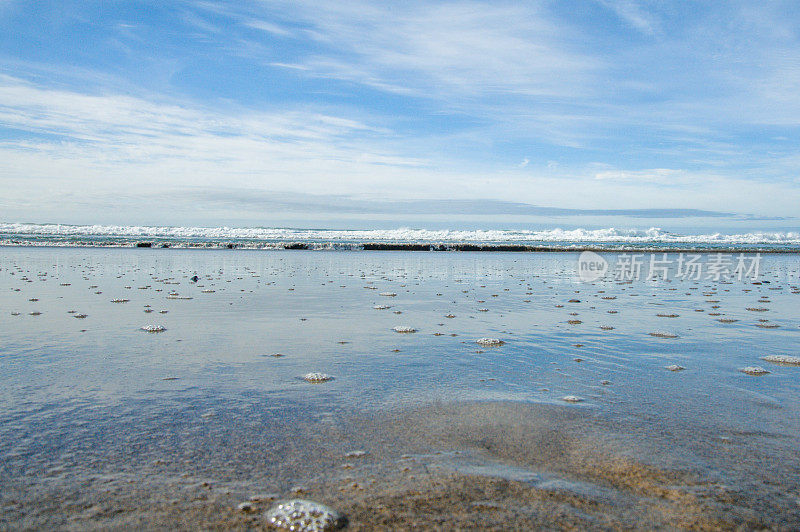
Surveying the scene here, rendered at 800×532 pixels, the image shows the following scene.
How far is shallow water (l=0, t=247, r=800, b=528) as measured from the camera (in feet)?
10.9

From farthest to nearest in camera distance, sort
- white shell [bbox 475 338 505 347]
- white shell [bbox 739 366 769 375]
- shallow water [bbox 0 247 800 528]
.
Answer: white shell [bbox 475 338 505 347], white shell [bbox 739 366 769 375], shallow water [bbox 0 247 800 528]

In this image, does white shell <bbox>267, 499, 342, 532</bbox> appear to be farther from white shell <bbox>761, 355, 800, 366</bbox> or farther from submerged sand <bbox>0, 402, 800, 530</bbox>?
white shell <bbox>761, 355, 800, 366</bbox>

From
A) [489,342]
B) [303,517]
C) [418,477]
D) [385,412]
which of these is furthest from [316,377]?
[489,342]

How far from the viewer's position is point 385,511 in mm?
3129

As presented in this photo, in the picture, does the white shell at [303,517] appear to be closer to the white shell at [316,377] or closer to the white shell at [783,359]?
the white shell at [316,377]

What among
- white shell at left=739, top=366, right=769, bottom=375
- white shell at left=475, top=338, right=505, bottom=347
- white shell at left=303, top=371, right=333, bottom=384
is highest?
white shell at left=739, top=366, right=769, bottom=375

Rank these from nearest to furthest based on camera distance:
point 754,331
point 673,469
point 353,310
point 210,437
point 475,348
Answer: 1. point 673,469
2. point 210,437
3. point 475,348
4. point 754,331
5. point 353,310

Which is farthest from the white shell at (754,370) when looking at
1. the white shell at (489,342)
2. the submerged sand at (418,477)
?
the white shell at (489,342)

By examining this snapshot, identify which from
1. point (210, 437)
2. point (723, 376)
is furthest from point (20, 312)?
point (723, 376)

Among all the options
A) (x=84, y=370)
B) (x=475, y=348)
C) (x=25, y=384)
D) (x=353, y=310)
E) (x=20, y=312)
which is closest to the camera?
(x=25, y=384)

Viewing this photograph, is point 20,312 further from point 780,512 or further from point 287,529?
point 780,512

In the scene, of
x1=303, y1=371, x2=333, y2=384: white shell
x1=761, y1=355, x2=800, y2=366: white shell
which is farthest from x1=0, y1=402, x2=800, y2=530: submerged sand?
x1=761, y1=355, x2=800, y2=366: white shell

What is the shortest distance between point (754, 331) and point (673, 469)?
6.89 m

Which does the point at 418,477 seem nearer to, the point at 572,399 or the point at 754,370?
the point at 572,399
